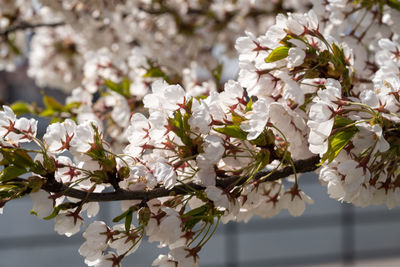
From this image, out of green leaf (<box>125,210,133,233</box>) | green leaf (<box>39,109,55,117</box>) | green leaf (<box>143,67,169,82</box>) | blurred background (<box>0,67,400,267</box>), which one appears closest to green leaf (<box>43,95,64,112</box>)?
green leaf (<box>39,109,55,117</box>)

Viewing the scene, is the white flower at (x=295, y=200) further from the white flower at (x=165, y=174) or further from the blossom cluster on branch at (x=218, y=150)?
the white flower at (x=165, y=174)

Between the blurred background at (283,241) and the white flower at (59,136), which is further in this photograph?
the blurred background at (283,241)

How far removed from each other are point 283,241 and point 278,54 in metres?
4.47

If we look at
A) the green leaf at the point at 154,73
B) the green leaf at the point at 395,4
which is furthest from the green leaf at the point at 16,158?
the green leaf at the point at 395,4

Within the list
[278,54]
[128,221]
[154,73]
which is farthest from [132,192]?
[154,73]

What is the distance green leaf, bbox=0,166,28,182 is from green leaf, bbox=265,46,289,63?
0.33m

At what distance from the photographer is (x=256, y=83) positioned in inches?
26.5

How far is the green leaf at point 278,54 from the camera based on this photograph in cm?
65

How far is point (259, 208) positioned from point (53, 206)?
0.33m

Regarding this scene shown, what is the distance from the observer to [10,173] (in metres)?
0.59

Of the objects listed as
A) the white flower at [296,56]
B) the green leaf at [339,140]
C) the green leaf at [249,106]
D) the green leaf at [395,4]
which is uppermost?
the green leaf at [395,4]

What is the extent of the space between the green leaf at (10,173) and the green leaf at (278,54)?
13.2 inches

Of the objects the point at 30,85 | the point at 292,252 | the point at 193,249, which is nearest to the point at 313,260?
the point at 292,252

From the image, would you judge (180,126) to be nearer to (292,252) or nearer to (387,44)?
(387,44)
